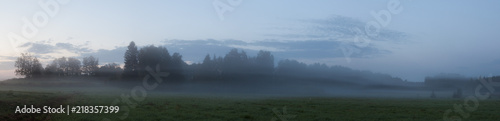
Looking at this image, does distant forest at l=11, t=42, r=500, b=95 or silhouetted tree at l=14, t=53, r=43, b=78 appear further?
silhouetted tree at l=14, t=53, r=43, b=78

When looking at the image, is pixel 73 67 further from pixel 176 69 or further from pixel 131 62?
pixel 176 69

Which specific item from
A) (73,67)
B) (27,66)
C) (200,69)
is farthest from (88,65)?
(200,69)

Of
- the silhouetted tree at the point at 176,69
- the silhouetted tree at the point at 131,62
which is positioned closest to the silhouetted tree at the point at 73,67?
the silhouetted tree at the point at 131,62

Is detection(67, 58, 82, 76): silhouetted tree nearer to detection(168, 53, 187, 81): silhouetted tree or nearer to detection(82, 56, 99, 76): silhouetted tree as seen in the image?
detection(82, 56, 99, 76): silhouetted tree

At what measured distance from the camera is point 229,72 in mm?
114500

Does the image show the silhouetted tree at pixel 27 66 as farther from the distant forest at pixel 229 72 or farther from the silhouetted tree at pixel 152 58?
the silhouetted tree at pixel 152 58

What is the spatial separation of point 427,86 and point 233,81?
64.6 m

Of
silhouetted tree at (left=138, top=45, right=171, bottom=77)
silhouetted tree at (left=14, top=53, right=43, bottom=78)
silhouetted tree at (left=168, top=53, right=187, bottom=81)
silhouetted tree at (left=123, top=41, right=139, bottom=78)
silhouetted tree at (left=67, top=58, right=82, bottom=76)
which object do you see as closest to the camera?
silhouetted tree at (left=123, top=41, right=139, bottom=78)

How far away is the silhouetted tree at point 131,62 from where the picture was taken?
308 feet

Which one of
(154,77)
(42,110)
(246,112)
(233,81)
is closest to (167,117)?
(246,112)

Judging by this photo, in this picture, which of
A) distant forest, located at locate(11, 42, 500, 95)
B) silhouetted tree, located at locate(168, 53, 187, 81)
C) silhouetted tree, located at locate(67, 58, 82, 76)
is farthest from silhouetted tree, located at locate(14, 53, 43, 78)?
silhouetted tree, located at locate(168, 53, 187, 81)

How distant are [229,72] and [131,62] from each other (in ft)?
91.5

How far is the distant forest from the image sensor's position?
97938mm

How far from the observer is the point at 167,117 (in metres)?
27.8
